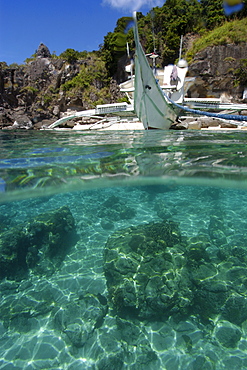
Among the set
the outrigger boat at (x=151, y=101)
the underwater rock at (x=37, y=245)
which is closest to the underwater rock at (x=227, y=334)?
the underwater rock at (x=37, y=245)

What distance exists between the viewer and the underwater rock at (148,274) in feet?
12.5

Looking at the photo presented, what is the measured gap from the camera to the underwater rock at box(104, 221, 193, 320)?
381 centimetres

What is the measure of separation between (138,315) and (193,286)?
1.20 meters

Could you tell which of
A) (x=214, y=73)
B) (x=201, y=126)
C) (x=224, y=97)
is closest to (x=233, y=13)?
(x=214, y=73)

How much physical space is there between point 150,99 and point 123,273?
1274 cm

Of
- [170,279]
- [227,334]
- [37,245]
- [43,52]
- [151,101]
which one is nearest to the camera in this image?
[227,334]

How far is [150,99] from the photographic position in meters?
14.5

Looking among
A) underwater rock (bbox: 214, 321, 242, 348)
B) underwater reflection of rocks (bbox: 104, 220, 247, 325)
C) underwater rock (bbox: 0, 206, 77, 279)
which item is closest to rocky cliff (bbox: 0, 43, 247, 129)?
underwater reflection of rocks (bbox: 104, 220, 247, 325)

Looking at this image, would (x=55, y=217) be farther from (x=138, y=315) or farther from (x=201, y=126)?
(x=201, y=126)

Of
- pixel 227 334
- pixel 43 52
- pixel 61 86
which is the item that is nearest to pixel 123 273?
pixel 227 334

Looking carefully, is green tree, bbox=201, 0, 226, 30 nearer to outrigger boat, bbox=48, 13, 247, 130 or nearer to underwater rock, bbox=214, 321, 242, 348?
outrigger boat, bbox=48, 13, 247, 130

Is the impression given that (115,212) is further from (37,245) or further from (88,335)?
Result: (88,335)

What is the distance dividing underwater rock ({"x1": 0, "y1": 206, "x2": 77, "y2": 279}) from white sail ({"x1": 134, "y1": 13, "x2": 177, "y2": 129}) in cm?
1014

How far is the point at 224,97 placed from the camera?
25641mm
